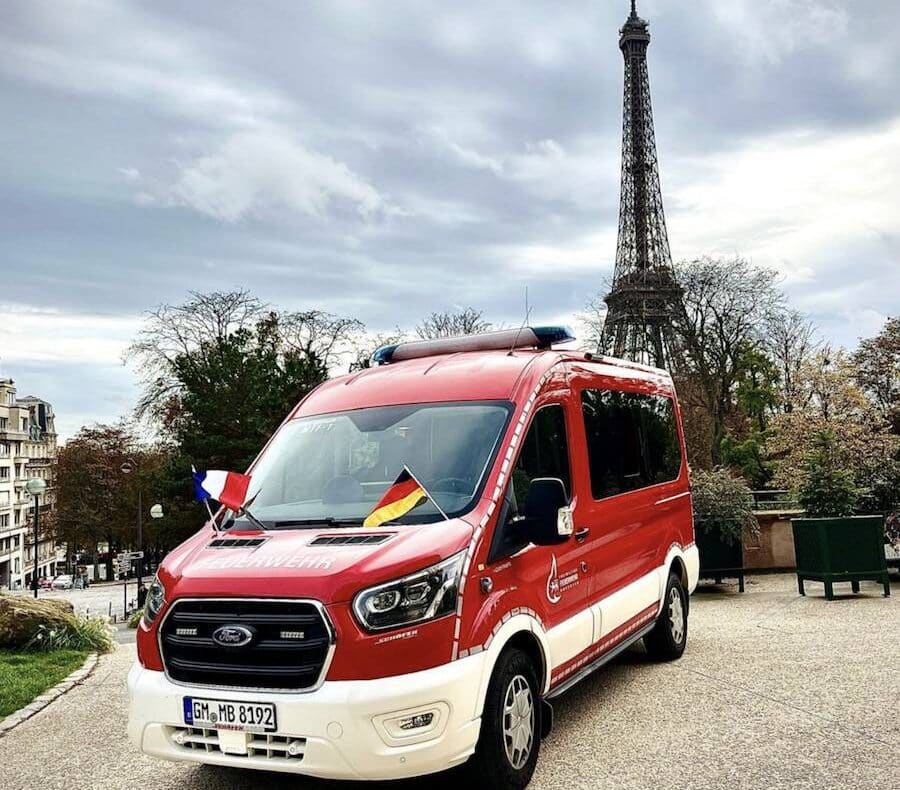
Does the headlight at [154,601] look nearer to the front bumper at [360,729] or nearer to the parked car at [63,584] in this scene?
the front bumper at [360,729]

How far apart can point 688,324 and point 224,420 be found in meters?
20.0

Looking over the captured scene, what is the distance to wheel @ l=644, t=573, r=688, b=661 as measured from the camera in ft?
25.5

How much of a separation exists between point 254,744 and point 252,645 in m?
0.44

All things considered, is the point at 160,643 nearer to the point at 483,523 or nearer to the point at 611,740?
the point at 483,523

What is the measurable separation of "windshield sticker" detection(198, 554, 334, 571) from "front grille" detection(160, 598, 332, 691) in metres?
0.18

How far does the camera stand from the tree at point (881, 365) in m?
32.0

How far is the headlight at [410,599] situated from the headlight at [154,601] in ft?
3.75

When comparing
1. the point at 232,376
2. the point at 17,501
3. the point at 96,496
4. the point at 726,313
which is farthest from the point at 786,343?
the point at 17,501

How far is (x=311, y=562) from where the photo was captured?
4262mm

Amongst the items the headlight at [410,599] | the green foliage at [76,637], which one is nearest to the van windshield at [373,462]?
the headlight at [410,599]

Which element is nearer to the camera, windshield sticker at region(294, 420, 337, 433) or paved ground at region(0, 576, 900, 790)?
paved ground at region(0, 576, 900, 790)

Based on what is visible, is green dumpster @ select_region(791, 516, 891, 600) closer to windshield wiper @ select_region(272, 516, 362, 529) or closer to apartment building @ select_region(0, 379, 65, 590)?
windshield wiper @ select_region(272, 516, 362, 529)

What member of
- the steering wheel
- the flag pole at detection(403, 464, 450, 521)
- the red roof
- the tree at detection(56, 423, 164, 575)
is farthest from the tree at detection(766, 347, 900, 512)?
the tree at detection(56, 423, 164, 575)

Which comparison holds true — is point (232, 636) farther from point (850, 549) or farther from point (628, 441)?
point (850, 549)
